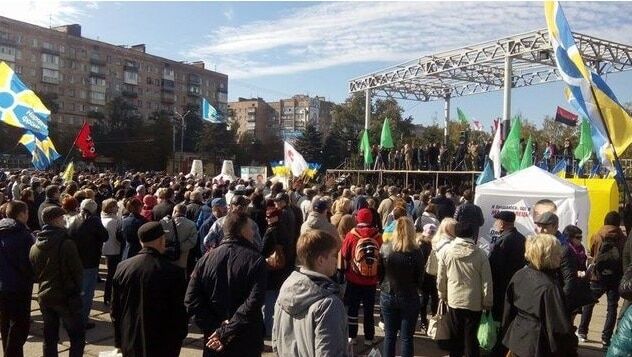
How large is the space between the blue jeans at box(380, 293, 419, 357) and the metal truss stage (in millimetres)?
17717

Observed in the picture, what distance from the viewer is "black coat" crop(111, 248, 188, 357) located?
146 inches

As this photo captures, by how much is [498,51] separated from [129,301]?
2333 centimetres

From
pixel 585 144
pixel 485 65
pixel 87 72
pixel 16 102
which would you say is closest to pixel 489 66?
pixel 485 65

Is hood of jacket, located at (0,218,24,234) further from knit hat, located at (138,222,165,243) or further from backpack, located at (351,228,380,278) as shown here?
backpack, located at (351,228,380,278)

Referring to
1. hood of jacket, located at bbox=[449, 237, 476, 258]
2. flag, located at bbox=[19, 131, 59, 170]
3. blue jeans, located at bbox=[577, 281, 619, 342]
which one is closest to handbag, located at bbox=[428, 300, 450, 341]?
hood of jacket, located at bbox=[449, 237, 476, 258]

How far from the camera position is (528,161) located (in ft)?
43.0

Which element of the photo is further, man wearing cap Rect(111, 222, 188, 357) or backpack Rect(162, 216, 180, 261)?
backpack Rect(162, 216, 180, 261)

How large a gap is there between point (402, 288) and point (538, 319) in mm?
1474

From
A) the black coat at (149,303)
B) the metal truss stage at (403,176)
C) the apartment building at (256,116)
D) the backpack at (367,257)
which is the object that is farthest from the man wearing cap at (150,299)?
the apartment building at (256,116)

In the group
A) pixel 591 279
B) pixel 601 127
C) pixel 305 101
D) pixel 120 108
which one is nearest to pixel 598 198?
pixel 591 279

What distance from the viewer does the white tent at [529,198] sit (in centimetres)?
816

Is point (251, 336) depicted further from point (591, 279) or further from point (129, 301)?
point (591, 279)

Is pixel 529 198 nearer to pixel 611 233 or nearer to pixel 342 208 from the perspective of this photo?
pixel 611 233

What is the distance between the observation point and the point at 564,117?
26.2m
